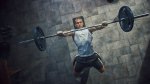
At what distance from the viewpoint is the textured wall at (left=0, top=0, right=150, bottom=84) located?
25.8 ft

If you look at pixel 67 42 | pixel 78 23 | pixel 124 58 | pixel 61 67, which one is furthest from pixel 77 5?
pixel 124 58

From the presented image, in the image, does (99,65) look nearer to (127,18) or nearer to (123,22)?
(123,22)

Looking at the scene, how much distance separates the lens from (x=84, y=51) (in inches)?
297

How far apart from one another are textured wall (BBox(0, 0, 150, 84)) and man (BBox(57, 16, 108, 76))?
48 centimetres

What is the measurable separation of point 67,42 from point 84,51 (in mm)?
895

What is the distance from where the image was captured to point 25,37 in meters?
8.58

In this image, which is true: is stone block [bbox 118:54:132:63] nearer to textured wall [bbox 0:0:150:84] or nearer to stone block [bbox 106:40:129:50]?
textured wall [bbox 0:0:150:84]

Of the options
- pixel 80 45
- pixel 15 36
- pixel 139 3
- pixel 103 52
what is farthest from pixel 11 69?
pixel 139 3

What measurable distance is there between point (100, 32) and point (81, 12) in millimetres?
938

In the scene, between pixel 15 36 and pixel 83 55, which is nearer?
pixel 83 55

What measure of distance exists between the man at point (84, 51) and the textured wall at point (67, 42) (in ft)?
1.58

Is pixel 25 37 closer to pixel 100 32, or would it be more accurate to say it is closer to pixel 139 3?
pixel 100 32

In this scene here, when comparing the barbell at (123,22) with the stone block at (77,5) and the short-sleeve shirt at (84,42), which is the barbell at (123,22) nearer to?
the short-sleeve shirt at (84,42)

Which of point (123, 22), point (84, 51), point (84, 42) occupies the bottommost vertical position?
point (84, 51)
